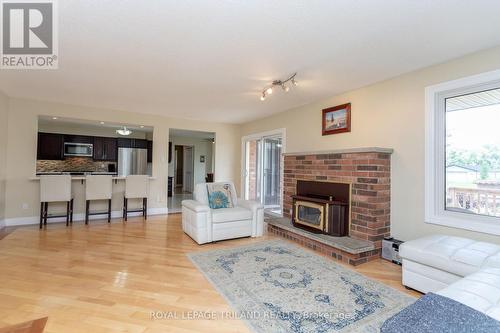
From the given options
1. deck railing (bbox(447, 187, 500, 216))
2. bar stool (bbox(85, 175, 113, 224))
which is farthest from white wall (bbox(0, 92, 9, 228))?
deck railing (bbox(447, 187, 500, 216))

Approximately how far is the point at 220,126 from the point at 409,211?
474 cm

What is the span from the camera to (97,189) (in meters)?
4.68

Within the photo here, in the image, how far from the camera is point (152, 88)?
11.9 feet

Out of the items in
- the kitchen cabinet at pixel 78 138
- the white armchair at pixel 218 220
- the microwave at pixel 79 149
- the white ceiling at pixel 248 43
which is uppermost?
the white ceiling at pixel 248 43

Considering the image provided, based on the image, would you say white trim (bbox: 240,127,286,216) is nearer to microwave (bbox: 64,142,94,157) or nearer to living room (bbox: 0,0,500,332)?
living room (bbox: 0,0,500,332)

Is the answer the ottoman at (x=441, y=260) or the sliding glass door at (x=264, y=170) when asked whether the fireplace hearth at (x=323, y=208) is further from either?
the sliding glass door at (x=264, y=170)

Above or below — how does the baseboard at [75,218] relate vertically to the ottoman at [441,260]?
below

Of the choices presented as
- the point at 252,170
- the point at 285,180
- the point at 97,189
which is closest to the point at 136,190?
the point at 97,189

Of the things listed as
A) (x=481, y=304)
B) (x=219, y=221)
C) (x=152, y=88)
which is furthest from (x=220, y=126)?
(x=481, y=304)

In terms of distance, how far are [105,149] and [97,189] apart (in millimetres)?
2134

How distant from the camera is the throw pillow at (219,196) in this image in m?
3.96

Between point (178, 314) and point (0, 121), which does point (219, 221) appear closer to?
point (178, 314)

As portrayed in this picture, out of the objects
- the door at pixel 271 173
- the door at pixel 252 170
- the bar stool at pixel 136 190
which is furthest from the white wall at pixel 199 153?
the door at pixel 271 173

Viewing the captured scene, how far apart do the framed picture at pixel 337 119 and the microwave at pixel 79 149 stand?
5837mm
